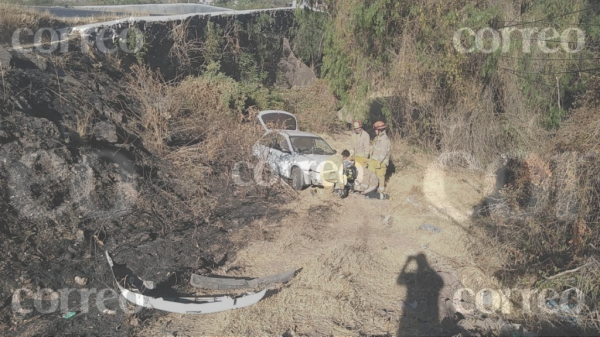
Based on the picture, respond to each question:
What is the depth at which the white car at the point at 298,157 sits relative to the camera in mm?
9992

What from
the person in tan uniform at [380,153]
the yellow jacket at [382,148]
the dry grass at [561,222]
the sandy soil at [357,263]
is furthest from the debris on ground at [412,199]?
the dry grass at [561,222]

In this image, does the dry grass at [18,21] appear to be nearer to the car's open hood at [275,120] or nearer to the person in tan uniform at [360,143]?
the car's open hood at [275,120]

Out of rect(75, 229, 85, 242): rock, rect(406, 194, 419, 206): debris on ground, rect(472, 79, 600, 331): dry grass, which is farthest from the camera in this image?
rect(406, 194, 419, 206): debris on ground

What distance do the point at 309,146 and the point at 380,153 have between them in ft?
6.07

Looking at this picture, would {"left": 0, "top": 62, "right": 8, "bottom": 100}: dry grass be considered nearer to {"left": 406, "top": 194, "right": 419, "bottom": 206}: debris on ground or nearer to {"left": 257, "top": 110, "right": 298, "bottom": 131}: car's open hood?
{"left": 257, "top": 110, "right": 298, "bottom": 131}: car's open hood

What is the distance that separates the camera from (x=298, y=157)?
10383 mm

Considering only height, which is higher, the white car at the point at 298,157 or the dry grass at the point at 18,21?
the dry grass at the point at 18,21

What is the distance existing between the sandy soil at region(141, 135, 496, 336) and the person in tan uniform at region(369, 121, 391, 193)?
655 mm

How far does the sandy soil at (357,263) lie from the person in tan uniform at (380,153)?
655mm

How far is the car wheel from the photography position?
10.2 metres

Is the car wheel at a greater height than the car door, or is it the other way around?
the car door

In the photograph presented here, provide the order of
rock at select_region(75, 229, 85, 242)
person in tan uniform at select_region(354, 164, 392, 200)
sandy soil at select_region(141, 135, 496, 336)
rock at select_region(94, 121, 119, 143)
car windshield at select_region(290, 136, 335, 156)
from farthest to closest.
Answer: car windshield at select_region(290, 136, 335, 156) < person in tan uniform at select_region(354, 164, 392, 200) < rock at select_region(94, 121, 119, 143) < rock at select_region(75, 229, 85, 242) < sandy soil at select_region(141, 135, 496, 336)

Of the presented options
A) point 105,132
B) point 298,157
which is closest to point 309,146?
point 298,157

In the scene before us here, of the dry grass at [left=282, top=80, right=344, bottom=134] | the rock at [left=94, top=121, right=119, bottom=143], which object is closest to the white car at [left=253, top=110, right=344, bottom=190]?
the rock at [left=94, top=121, right=119, bottom=143]
